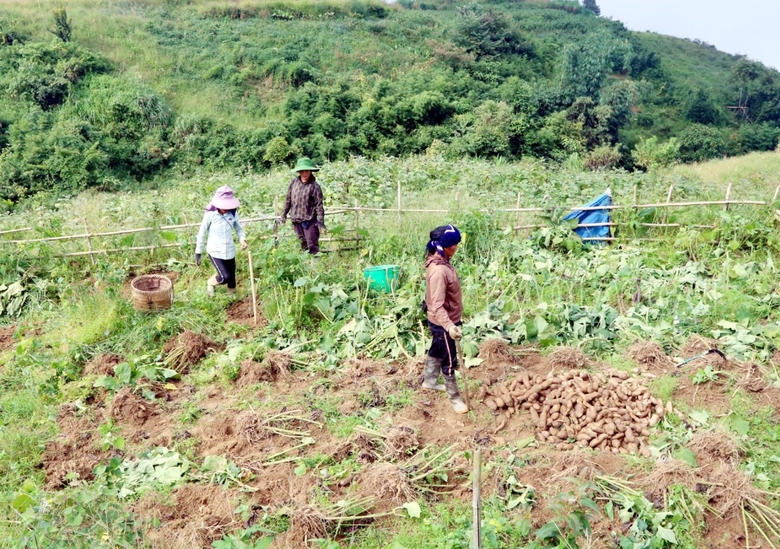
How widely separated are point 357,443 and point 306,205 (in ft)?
11.1

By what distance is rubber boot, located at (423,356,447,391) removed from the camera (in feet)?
14.9

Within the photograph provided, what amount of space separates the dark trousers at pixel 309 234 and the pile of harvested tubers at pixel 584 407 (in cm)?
309

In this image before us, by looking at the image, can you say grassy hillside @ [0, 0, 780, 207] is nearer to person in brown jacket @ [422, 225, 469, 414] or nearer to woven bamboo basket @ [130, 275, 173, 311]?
woven bamboo basket @ [130, 275, 173, 311]

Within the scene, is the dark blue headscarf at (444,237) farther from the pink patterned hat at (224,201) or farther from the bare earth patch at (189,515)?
the pink patterned hat at (224,201)

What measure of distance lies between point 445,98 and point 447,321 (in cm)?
2193

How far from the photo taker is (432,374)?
4617 millimetres

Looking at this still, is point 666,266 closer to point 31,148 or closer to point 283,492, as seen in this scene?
point 283,492

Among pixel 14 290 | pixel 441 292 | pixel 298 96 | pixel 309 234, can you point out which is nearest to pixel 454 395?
pixel 441 292

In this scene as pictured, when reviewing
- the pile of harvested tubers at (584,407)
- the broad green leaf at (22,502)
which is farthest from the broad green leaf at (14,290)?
the pile of harvested tubers at (584,407)

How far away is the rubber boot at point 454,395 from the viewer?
4.42m

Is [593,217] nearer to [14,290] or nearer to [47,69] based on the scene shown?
[14,290]

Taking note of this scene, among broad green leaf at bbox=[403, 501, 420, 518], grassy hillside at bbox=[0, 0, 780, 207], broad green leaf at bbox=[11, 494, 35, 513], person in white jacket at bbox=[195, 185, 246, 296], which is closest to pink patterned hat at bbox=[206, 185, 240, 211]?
person in white jacket at bbox=[195, 185, 246, 296]

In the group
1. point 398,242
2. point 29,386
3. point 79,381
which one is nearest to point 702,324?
point 398,242

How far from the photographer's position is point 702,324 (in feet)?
18.0
